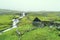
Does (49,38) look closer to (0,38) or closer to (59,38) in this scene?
(59,38)

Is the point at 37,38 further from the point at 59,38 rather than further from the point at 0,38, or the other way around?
the point at 0,38

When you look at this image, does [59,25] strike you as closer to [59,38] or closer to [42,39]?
[59,38]

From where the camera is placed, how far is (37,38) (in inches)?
1431

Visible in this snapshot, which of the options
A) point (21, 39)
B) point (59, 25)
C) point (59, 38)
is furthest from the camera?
point (59, 25)

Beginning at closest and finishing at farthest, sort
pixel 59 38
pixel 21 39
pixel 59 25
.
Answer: pixel 21 39, pixel 59 38, pixel 59 25

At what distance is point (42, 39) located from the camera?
116ft

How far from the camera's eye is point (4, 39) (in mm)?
36125

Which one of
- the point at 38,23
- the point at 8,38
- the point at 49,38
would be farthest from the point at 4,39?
the point at 38,23

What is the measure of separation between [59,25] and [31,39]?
66.0ft

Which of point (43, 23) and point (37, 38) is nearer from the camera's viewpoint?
point (37, 38)

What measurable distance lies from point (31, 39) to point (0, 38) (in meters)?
7.21

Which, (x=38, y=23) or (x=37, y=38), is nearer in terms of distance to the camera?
(x=37, y=38)

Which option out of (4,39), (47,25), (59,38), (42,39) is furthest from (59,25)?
(4,39)

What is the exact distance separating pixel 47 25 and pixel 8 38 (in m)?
21.4
